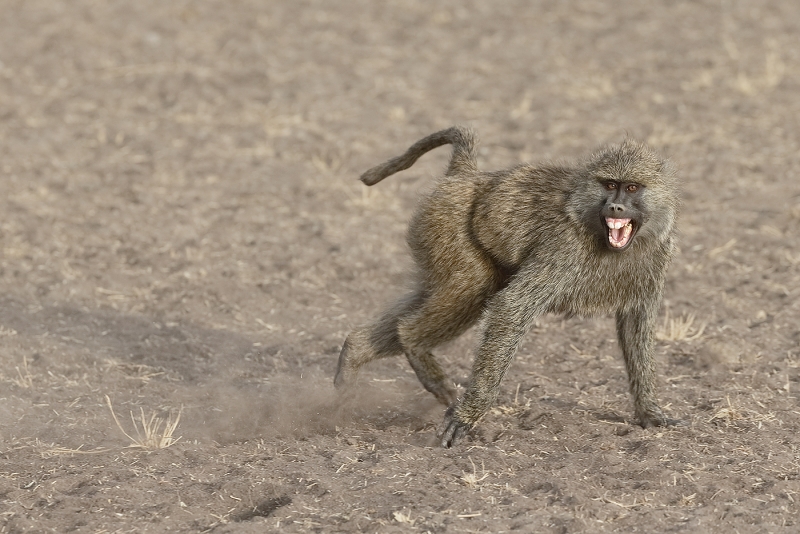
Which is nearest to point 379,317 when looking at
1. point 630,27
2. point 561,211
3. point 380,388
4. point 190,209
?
point 380,388

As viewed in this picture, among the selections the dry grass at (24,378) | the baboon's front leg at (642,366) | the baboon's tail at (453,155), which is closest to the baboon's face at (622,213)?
the baboon's front leg at (642,366)

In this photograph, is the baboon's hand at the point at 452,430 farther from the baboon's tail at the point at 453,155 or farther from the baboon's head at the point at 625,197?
the baboon's tail at the point at 453,155

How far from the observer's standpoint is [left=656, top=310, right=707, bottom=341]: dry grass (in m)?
6.77

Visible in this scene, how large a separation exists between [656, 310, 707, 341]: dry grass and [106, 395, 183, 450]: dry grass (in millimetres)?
2863

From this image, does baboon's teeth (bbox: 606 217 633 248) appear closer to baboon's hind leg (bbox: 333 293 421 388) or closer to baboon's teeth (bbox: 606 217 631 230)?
baboon's teeth (bbox: 606 217 631 230)

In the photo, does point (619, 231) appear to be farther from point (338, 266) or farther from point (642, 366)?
point (338, 266)

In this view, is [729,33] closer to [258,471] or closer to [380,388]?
[380,388]

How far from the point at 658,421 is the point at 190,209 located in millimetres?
4385

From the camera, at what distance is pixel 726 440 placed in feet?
17.5

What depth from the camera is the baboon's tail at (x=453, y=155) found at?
18.9 feet

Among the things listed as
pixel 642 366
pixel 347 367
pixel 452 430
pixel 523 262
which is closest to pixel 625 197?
pixel 523 262

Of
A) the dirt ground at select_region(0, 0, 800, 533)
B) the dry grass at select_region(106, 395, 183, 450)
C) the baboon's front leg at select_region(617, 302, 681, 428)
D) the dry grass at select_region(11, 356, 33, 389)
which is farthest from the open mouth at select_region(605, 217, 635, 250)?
the dry grass at select_region(11, 356, 33, 389)

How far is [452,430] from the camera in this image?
17.5ft

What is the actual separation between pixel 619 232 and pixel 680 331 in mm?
1909
